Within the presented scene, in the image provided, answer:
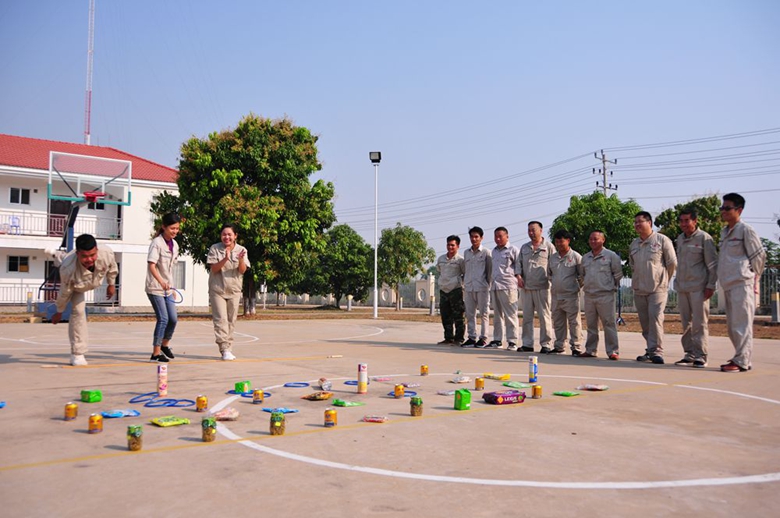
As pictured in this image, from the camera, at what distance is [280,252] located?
81.9 ft

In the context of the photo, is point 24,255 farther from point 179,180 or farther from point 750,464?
point 750,464

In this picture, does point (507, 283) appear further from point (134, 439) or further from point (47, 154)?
point (47, 154)

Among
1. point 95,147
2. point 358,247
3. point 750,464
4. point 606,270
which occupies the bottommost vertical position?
point 750,464

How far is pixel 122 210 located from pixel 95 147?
279 inches

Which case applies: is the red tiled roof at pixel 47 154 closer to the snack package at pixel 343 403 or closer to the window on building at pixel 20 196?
the window on building at pixel 20 196

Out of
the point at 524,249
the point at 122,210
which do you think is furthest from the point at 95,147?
the point at 524,249

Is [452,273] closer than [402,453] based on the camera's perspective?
No

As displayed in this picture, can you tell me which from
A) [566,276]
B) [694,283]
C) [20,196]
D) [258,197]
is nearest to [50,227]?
[20,196]

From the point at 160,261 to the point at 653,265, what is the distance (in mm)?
7932

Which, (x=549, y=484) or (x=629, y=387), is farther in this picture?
(x=629, y=387)

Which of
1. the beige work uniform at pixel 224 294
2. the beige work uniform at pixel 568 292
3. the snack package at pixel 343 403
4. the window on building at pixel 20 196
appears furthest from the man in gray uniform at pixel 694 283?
the window on building at pixel 20 196

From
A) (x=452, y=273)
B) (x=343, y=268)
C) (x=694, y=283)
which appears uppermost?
(x=343, y=268)

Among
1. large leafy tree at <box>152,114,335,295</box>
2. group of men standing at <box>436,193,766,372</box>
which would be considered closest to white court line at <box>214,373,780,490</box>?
group of men standing at <box>436,193,766,372</box>

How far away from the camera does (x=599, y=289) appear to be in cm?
1079
